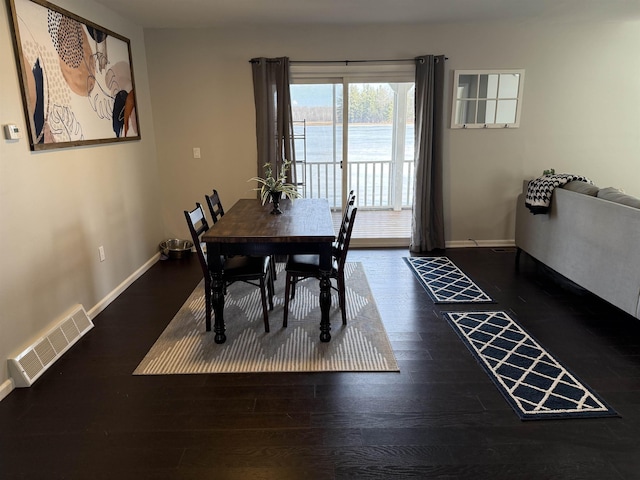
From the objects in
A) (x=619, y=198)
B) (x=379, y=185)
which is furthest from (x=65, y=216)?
A: (x=379, y=185)

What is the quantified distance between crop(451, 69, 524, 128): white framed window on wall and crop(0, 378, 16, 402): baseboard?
4437mm

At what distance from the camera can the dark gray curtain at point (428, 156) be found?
4395 mm

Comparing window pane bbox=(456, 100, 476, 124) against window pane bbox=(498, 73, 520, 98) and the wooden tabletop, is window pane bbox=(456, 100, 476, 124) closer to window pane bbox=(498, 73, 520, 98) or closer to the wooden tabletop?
window pane bbox=(498, 73, 520, 98)

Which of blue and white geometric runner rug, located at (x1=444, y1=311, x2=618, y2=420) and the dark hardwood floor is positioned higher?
blue and white geometric runner rug, located at (x1=444, y1=311, x2=618, y2=420)

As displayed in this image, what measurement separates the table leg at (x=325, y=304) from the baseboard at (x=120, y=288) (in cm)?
184

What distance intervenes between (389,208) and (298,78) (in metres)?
3.01

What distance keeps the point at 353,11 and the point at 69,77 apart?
2.43m

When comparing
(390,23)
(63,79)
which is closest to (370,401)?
(63,79)

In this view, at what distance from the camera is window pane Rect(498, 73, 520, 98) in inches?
177

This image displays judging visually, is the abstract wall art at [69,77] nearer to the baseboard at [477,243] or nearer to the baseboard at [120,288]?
the baseboard at [120,288]

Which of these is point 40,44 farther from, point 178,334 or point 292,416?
point 292,416

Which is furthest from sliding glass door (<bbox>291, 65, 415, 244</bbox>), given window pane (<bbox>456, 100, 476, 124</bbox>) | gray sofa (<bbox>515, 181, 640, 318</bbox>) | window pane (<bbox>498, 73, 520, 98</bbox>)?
gray sofa (<bbox>515, 181, 640, 318</bbox>)

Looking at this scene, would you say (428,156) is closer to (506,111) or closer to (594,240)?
(506,111)

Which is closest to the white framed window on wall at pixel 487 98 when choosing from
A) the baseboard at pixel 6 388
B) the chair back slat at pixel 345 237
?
the chair back slat at pixel 345 237
